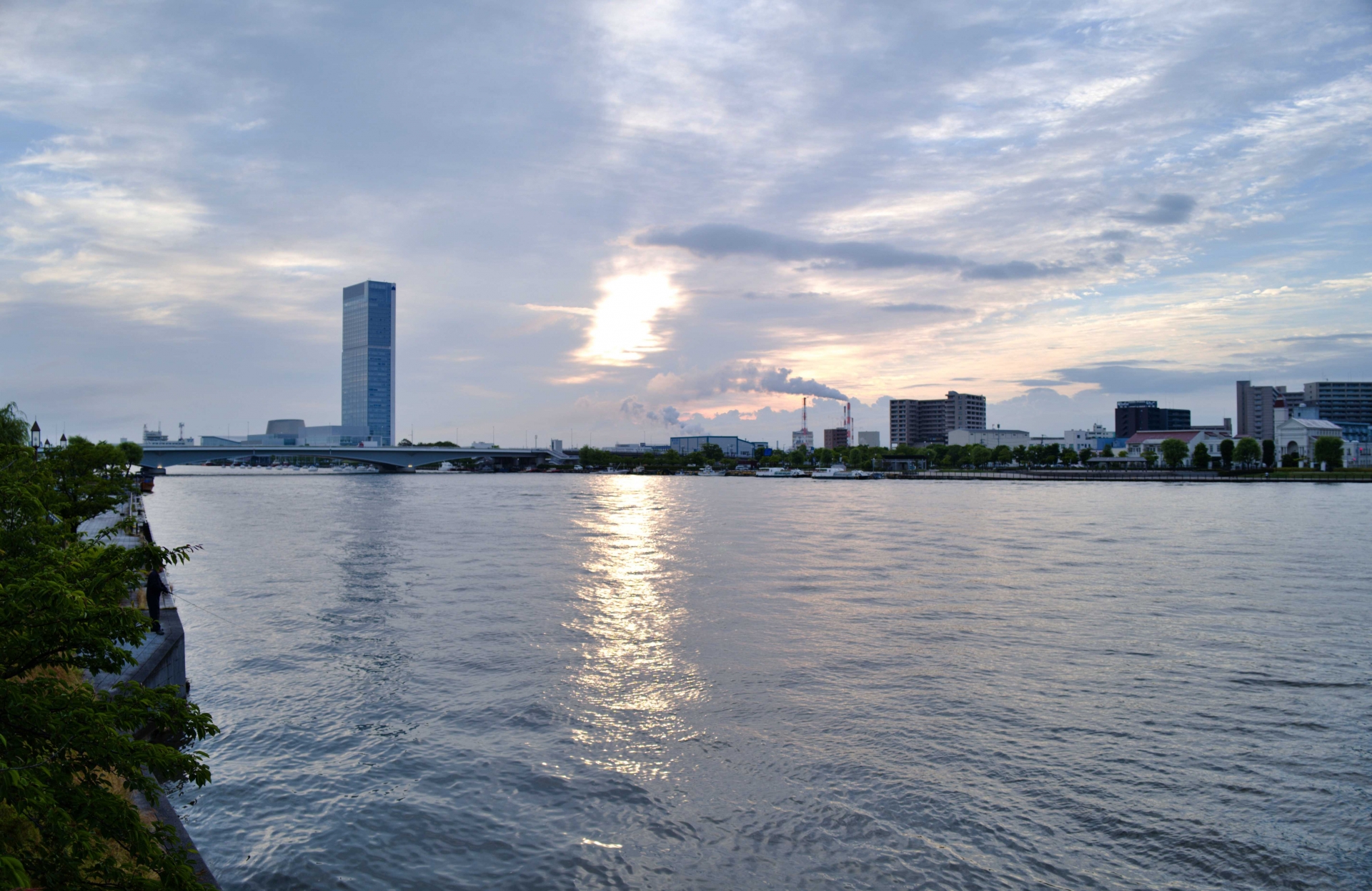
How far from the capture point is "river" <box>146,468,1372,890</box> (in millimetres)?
9273

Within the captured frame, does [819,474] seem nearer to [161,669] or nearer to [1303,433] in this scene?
[1303,433]

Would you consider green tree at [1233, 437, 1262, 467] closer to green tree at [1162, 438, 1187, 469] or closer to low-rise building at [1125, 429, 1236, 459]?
green tree at [1162, 438, 1187, 469]

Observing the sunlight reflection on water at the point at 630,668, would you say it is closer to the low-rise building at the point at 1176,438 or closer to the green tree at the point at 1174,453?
the green tree at the point at 1174,453

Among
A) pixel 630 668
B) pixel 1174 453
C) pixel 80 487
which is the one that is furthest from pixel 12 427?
pixel 1174 453

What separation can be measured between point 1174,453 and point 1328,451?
20.6 meters

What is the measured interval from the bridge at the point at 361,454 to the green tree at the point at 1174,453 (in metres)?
125

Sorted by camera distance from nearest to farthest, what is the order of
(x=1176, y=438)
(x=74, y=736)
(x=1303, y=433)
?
(x=74, y=736) < (x=1303, y=433) < (x=1176, y=438)

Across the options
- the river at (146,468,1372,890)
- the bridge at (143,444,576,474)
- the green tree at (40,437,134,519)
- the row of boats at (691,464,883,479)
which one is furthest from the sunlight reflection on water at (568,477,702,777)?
the row of boats at (691,464,883,479)

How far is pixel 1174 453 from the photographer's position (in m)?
136

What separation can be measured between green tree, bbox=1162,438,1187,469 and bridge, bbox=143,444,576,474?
125 metres

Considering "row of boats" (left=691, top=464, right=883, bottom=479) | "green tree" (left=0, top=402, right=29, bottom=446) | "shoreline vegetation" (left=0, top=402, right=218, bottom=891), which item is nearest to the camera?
"shoreline vegetation" (left=0, top=402, right=218, bottom=891)

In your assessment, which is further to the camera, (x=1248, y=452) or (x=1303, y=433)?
(x=1303, y=433)

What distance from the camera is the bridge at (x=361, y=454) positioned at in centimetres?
11869

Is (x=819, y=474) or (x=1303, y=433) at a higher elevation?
(x=1303, y=433)
